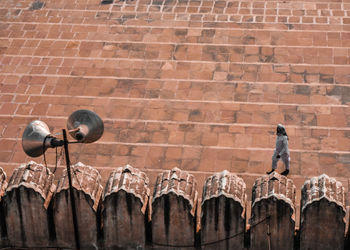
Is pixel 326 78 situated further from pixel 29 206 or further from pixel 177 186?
pixel 29 206

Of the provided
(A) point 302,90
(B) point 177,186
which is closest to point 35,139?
(B) point 177,186

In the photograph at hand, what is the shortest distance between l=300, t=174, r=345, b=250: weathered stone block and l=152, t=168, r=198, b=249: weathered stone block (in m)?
1.71

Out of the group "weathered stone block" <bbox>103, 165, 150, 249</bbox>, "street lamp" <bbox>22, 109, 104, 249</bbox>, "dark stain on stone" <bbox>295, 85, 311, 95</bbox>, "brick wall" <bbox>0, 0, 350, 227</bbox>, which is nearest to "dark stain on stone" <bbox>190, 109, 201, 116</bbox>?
"brick wall" <bbox>0, 0, 350, 227</bbox>

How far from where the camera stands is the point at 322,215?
12422 mm

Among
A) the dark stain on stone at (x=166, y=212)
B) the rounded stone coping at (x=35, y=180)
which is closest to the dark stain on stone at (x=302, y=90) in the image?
the dark stain on stone at (x=166, y=212)

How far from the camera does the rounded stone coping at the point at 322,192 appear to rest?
40.4 ft

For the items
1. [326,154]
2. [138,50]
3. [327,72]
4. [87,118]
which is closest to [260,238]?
[87,118]

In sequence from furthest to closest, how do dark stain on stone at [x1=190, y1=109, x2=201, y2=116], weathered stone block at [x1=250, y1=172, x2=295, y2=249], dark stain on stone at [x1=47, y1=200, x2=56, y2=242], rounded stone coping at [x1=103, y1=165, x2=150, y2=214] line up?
dark stain on stone at [x1=190, y1=109, x2=201, y2=116]
dark stain on stone at [x1=47, y1=200, x2=56, y2=242]
rounded stone coping at [x1=103, y1=165, x2=150, y2=214]
weathered stone block at [x1=250, y1=172, x2=295, y2=249]

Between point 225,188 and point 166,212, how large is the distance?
39.0 inches

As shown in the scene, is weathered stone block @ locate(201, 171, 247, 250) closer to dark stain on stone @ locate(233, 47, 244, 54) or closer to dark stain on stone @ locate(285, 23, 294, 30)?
dark stain on stone @ locate(233, 47, 244, 54)

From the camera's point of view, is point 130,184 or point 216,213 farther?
point 130,184

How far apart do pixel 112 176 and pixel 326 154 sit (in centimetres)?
602

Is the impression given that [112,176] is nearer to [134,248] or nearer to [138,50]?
[134,248]

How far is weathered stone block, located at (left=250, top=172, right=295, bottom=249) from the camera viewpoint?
1243cm
